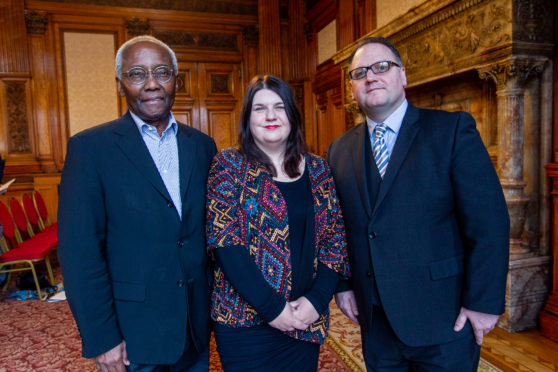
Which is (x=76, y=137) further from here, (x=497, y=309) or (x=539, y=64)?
(x=539, y=64)

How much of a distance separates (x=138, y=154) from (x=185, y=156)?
0.18 meters

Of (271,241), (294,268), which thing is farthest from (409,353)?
(271,241)

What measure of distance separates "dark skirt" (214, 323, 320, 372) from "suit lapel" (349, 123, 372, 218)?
58 cm

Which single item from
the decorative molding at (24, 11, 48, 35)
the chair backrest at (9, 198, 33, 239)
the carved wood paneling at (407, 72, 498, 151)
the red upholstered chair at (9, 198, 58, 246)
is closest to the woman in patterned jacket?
the carved wood paneling at (407, 72, 498, 151)

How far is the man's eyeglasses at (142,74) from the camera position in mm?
1488

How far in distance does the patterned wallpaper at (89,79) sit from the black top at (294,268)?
6363mm

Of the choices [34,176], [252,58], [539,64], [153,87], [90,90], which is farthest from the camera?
[252,58]

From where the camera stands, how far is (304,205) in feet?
5.00

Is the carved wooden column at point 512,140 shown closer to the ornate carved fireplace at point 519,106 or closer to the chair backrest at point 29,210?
the ornate carved fireplace at point 519,106

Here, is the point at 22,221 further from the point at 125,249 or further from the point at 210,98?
the point at 125,249

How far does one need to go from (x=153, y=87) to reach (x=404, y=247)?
108cm

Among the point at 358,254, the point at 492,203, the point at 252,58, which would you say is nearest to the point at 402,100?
the point at 492,203

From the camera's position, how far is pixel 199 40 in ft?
24.1

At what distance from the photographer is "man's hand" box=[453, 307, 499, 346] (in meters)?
1.39
